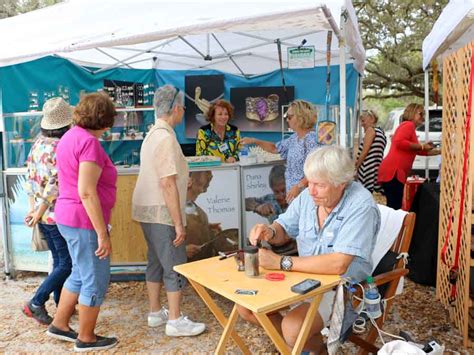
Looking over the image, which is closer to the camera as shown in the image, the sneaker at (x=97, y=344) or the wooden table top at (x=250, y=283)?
the wooden table top at (x=250, y=283)

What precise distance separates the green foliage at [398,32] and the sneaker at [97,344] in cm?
959

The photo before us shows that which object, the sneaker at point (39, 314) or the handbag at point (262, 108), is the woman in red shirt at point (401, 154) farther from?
the sneaker at point (39, 314)

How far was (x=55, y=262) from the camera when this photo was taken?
3428 millimetres

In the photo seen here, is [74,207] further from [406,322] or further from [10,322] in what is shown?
[406,322]

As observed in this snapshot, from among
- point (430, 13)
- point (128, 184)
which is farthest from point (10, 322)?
point (430, 13)

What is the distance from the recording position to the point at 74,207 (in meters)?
2.74

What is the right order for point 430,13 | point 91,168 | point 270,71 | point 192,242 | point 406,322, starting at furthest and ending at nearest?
1. point 430,13
2. point 270,71
3. point 192,242
4. point 406,322
5. point 91,168

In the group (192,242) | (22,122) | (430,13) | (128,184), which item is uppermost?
(430,13)

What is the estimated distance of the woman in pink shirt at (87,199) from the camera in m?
2.66

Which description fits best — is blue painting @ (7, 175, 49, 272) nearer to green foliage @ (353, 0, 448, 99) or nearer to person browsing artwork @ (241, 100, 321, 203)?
person browsing artwork @ (241, 100, 321, 203)

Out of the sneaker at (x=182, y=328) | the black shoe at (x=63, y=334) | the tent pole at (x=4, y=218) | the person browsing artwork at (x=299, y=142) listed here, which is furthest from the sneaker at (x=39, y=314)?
the person browsing artwork at (x=299, y=142)

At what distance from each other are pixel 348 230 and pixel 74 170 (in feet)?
5.05

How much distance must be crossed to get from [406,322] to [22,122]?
373 centimetres

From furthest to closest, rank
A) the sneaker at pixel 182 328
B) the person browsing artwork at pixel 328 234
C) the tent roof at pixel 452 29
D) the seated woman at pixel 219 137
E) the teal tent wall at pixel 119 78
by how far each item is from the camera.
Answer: the teal tent wall at pixel 119 78, the seated woman at pixel 219 137, the tent roof at pixel 452 29, the sneaker at pixel 182 328, the person browsing artwork at pixel 328 234
